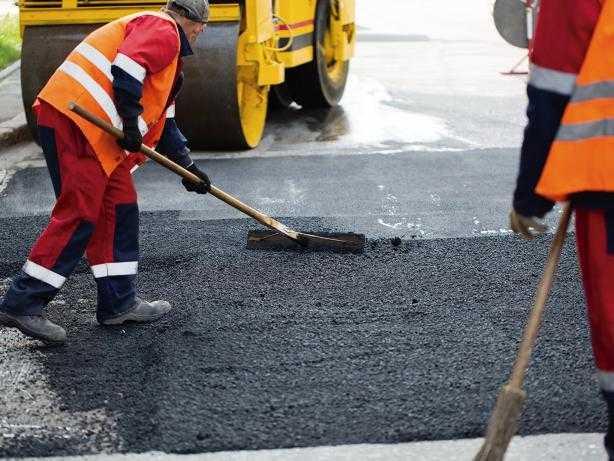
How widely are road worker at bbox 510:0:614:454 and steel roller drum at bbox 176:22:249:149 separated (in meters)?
5.46

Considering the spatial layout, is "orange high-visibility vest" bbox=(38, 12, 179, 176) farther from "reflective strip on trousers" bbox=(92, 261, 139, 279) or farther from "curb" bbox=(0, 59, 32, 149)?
"curb" bbox=(0, 59, 32, 149)

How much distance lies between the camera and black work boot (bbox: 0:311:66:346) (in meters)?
4.60

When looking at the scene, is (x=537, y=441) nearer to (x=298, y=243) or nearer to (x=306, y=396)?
(x=306, y=396)

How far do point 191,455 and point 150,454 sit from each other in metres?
0.12

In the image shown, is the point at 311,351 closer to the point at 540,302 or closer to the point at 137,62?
the point at 137,62

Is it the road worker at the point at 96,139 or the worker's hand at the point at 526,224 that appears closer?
the worker's hand at the point at 526,224

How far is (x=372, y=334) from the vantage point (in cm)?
465

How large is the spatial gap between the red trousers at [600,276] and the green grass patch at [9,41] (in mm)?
10496

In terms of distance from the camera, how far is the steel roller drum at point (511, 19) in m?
9.14

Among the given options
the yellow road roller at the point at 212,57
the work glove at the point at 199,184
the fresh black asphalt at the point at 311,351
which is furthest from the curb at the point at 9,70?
the work glove at the point at 199,184

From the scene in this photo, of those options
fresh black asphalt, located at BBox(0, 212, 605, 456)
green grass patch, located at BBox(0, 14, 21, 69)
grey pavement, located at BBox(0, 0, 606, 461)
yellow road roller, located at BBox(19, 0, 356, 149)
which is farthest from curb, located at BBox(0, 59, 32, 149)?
green grass patch, located at BBox(0, 14, 21, 69)

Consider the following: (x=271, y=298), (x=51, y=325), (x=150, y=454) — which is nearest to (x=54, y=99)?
(x=51, y=325)

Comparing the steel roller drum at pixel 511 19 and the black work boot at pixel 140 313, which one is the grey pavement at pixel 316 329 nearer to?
the black work boot at pixel 140 313

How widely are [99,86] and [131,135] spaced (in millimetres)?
234
